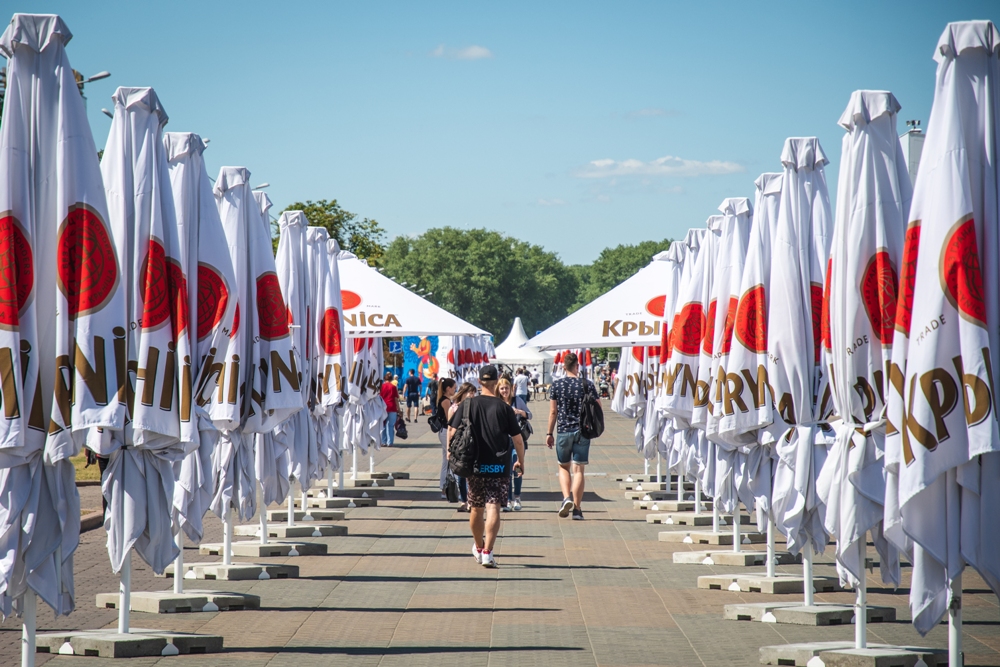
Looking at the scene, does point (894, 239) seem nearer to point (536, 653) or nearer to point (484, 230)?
point (536, 653)

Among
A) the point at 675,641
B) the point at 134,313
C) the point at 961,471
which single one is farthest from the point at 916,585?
the point at 134,313

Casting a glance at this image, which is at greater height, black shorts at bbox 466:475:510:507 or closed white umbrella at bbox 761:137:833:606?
closed white umbrella at bbox 761:137:833:606

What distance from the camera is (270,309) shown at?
9492 mm

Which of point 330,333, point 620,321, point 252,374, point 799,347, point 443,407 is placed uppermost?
point 620,321

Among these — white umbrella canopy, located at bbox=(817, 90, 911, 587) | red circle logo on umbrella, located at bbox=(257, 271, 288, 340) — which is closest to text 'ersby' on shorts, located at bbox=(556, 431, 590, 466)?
red circle logo on umbrella, located at bbox=(257, 271, 288, 340)

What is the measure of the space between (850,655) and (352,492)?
41.1ft

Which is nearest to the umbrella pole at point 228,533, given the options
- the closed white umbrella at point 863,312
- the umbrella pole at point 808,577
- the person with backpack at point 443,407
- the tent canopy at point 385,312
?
the umbrella pole at point 808,577

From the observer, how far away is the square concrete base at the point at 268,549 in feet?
36.8

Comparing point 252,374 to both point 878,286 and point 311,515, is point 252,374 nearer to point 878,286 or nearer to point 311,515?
point 878,286

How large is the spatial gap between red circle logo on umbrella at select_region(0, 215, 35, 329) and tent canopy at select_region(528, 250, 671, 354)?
9416 mm

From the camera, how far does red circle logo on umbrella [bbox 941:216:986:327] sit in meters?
5.00

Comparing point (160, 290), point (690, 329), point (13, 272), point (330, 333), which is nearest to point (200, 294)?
point (160, 290)

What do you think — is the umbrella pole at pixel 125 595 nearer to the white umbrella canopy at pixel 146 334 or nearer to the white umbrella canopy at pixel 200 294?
the white umbrella canopy at pixel 146 334

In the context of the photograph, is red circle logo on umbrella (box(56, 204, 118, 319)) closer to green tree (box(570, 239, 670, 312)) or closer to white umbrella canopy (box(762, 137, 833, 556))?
white umbrella canopy (box(762, 137, 833, 556))
